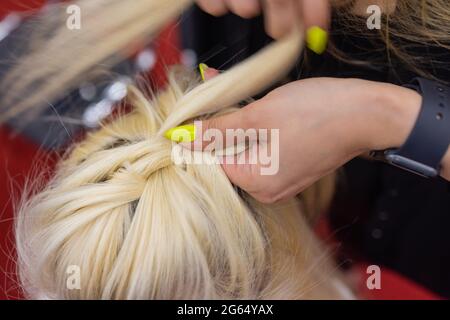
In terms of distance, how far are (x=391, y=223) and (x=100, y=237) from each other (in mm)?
688

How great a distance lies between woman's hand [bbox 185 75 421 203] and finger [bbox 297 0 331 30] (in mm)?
85

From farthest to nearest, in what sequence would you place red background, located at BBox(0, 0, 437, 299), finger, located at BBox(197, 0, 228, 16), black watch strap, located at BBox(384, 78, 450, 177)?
red background, located at BBox(0, 0, 437, 299) → finger, located at BBox(197, 0, 228, 16) → black watch strap, located at BBox(384, 78, 450, 177)

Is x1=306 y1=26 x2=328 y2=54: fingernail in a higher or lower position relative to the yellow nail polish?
higher

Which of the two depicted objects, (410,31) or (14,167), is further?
(14,167)

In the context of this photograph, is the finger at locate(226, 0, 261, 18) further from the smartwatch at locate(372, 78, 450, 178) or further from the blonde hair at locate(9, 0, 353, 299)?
the smartwatch at locate(372, 78, 450, 178)

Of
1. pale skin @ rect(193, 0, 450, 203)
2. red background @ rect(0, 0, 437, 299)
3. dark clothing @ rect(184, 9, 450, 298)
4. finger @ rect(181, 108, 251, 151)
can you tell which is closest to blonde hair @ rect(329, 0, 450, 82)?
dark clothing @ rect(184, 9, 450, 298)

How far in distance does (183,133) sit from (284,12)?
22 centimetres

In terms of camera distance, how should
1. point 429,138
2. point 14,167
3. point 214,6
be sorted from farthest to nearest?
point 14,167, point 214,6, point 429,138

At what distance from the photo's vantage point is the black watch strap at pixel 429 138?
2.12ft

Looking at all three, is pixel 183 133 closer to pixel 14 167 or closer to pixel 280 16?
pixel 280 16

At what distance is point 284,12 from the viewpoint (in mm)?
706

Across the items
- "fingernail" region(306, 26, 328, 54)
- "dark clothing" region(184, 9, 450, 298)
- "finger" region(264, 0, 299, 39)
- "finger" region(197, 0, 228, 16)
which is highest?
"finger" region(197, 0, 228, 16)

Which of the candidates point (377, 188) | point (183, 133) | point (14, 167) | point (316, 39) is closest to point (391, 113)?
point (316, 39)

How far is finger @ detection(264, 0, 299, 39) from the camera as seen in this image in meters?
0.70
